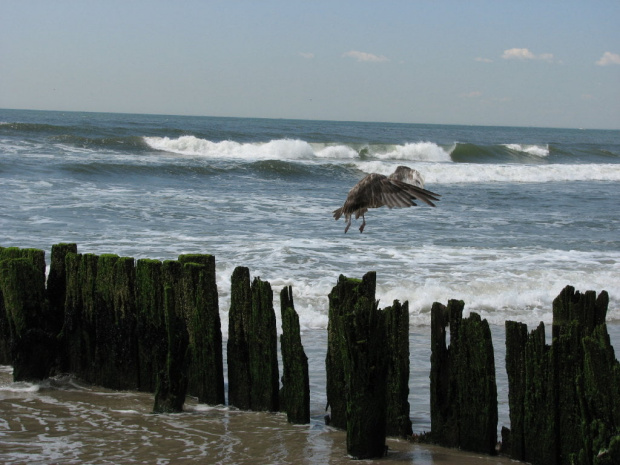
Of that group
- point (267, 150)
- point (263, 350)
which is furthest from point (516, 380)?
point (267, 150)

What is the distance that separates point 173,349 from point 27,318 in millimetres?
1497

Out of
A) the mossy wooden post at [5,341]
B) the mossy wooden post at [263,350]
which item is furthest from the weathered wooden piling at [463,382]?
the mossy wooden post at [5,341]

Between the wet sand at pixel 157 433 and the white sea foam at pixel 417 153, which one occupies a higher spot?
the white sea foam at pixel 417 153

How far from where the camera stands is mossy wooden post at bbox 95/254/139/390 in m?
5.93

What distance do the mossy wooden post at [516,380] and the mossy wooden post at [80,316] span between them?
3.38m

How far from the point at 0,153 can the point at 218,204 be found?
41.8ft

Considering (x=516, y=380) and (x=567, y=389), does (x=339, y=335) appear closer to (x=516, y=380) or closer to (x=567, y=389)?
(x=516, y=380)

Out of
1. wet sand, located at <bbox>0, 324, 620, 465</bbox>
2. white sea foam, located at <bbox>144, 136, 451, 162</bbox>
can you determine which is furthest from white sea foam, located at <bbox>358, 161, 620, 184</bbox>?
wet sand, located at <bbox>0, 324, 620, 465</bbox>

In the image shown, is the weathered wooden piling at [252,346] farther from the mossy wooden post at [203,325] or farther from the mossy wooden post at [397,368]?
the mossy wooden post at [397,368]

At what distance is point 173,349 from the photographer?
220 inches

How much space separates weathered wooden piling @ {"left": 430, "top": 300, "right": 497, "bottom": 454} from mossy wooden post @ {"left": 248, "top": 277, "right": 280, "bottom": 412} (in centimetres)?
121

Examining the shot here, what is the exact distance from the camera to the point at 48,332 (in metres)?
6.30

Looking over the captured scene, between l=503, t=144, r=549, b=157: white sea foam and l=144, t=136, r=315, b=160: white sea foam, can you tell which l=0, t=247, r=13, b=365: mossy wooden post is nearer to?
l=144, t=136, r=315, b=160: white sea foam

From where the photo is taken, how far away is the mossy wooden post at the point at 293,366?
207 inches
